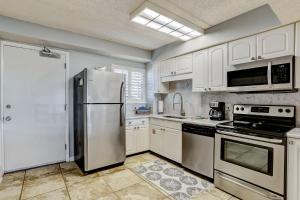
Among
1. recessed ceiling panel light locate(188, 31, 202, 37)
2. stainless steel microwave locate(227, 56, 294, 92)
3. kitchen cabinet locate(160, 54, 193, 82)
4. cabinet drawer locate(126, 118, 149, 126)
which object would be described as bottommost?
cabinet drawer locate(126, 118, 149, 126)

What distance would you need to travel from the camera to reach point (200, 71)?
3043mm

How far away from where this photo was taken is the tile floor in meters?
2.12

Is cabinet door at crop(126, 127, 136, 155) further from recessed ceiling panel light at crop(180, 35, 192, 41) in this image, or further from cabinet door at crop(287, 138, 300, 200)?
cabinet door at crop(287, 138, 300, 200)

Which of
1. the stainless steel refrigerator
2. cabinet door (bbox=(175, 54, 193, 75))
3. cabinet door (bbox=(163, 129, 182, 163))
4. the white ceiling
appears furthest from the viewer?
cabinet door (bbox=(175, 54, 193, 75))

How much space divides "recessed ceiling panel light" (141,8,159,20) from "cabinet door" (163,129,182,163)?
2.01 meters

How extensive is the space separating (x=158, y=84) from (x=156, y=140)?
1.36 m

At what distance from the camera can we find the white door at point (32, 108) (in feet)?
9.12

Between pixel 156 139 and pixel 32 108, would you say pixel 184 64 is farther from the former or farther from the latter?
pixel 32 108

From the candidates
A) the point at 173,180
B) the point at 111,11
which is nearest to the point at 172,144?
the point at 173,180

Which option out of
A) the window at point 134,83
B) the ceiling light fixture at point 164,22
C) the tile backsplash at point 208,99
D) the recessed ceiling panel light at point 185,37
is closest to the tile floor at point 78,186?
the tile backsplash at point 208,99

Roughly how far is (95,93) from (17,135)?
1.58m

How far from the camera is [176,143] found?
3.07 meters

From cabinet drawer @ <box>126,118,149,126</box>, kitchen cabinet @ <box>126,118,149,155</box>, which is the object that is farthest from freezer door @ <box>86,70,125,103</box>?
kitchen cabinet @ <box>126,118,149,155</box>

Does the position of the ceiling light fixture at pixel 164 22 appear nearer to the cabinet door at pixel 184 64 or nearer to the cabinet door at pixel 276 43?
the cabinet door at pixel 184 64
